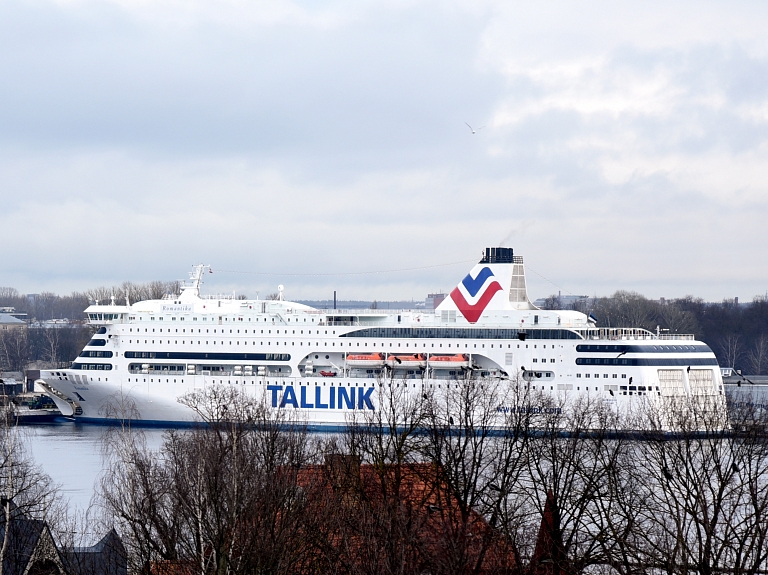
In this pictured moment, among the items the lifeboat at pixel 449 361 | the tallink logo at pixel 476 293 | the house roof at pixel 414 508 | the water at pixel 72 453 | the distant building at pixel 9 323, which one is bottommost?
the water at pixel 72 453

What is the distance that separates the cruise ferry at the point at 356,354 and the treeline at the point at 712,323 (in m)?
47.8

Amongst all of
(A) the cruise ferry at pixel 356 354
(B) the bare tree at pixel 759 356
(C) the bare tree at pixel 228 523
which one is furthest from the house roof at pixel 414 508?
(B) the bare tree at pixel 759 356

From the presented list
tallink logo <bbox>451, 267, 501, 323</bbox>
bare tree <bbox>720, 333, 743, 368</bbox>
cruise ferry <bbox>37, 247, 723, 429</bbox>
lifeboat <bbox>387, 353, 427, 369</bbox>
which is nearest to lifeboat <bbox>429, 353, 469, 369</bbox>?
cruise ferry <bbox>37, 247, 723, 429</bbox>

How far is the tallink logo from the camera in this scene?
57.4 m

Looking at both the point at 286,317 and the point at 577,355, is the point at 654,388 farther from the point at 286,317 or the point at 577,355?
the point at 286,317

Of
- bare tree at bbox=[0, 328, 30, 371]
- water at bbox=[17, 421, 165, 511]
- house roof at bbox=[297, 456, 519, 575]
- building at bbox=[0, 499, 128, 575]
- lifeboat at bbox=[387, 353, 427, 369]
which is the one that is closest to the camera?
house roof at bbox=[297, 456, 519, 575]

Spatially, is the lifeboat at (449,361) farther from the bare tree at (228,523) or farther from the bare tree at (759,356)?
the bare tree at (759,356)

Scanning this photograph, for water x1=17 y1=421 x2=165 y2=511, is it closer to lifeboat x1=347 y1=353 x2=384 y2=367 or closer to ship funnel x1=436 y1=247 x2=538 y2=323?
lifeboat x1=347 y1=353 x2=384 y2=367

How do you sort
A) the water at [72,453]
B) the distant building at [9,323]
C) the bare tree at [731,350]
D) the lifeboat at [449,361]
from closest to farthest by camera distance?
the water at [72,453] < the lifeboat at [449,361] < the bare tree at [731,350] < the distant building at [9,323]

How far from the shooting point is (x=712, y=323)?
12088 cm

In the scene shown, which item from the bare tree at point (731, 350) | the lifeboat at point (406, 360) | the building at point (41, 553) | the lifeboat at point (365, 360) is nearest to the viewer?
the building at point (41, 553)

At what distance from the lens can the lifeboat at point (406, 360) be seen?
184ft

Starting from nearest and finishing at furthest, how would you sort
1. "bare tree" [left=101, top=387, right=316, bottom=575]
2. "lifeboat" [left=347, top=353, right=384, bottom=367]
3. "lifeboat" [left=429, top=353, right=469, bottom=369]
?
1. "bare tree" [left=101, top=387, right=316, bottom=575]
2. "lifeboat" [left=429, top=353, right=469, bottom=369]
3. "lifeboat" [left=347, top=353, right=384, bottom=367]

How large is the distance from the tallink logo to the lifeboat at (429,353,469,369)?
6.91 ft
